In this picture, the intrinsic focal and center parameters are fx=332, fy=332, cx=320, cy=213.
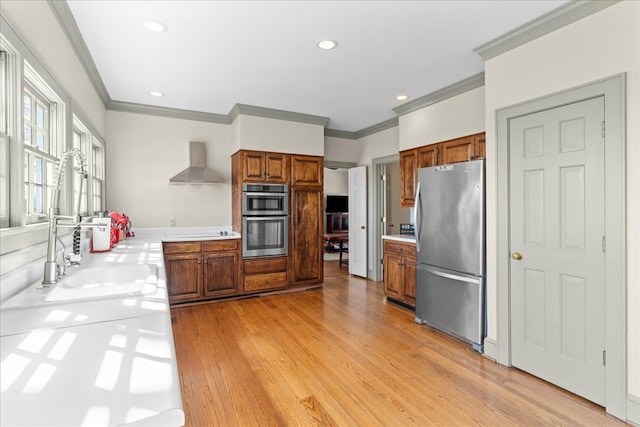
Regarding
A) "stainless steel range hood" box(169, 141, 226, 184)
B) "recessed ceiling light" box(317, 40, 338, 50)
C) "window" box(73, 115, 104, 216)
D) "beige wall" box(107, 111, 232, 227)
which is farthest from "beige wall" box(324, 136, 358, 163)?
"window" box(73, 115, 104, 216)

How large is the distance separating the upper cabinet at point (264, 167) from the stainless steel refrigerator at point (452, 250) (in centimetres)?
207

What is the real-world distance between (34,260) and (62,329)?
3.70 feet

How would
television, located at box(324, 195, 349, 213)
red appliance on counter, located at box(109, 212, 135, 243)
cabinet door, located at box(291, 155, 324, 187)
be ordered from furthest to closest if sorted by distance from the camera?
television, located at box(324, 195, 349, 213) < cabinet door, located at box(291, 155, 324, 187) < red appliance on counter, located at box(109, 212, 135, 243)

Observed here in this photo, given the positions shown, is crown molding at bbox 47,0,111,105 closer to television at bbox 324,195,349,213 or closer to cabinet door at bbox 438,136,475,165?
cabinet door at bbox 438,136,475,165

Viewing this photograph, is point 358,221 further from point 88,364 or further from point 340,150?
point 88,364

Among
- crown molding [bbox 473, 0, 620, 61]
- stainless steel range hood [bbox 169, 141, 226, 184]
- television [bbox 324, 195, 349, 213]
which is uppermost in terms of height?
crown molding [bbox 473, 0, 620, 61]

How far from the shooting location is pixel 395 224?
6031mm

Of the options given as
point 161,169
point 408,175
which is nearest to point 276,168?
point 161,169

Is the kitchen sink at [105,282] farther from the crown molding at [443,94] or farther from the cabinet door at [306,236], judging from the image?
the crown molding at [443,94]

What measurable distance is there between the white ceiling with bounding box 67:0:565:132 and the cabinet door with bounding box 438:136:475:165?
26.0 inches

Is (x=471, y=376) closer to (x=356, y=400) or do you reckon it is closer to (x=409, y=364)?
(x=409, y=364)

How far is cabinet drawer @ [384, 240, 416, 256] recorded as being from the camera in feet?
13.0

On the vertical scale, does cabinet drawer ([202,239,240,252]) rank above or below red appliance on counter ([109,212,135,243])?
below

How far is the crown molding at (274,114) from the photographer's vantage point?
4.59m
